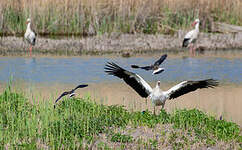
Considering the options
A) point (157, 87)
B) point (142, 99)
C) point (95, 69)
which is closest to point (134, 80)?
point (157, 87)

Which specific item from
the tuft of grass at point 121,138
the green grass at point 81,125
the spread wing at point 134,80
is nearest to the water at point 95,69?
the spread wing at point 134,80

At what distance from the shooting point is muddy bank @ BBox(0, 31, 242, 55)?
1619cm

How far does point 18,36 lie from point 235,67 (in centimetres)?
773

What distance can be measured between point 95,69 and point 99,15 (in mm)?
6649

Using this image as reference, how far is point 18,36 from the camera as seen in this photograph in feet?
60.7

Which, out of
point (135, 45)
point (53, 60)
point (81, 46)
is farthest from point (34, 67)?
point (135, 45)

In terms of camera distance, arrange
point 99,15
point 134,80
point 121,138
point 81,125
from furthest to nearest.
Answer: point 99,15 < point 134,80 < point 81,125 < point 121,138

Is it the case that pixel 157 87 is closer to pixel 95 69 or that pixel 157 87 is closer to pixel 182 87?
pixel 182 87

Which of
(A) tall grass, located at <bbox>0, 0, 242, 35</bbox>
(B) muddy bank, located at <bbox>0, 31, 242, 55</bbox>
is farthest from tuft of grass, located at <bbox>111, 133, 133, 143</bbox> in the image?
(A) tall grass, located at <bbox>0, 0, 242, 35</bbox>

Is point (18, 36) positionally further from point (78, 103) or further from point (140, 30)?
point (78, 103)

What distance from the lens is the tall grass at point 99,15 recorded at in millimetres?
18828

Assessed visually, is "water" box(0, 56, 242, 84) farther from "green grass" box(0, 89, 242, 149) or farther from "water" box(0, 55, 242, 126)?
"green grass" box(0, 89, 242, 149)

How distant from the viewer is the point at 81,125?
6965 mm

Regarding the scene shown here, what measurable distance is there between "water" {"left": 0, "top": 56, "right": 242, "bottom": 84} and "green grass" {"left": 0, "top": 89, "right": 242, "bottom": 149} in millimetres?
3531
